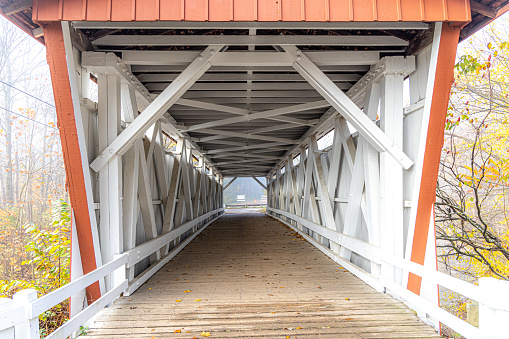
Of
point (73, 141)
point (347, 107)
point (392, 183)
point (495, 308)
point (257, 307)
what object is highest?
point (347, 107)

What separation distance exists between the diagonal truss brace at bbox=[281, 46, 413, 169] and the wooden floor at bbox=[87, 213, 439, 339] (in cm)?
170

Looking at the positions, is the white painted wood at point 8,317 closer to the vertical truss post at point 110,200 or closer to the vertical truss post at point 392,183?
the vertical truss post at point 110,200

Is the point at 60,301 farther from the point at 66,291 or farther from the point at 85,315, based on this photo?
the point at 85,315

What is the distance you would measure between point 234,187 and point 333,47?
60.0 meters

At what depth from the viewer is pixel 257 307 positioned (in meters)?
3.72

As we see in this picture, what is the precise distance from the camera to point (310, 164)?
8.61 m

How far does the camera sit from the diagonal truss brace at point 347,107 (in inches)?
157

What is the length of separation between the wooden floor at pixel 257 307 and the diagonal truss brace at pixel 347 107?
1.70 metres

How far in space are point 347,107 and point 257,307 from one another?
2.52m

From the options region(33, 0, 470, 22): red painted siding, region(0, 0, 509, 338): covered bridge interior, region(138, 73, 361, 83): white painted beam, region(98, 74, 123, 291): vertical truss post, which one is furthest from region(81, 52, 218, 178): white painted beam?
region(33, 0, 470, 22): red painted siding

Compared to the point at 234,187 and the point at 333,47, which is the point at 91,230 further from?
the point at 234,187

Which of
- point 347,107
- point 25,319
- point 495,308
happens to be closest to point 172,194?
point 347,107

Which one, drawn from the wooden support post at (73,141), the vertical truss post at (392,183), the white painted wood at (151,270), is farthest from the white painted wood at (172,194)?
the vertical truss post at (392,183)

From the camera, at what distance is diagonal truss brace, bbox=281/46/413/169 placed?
13.1 feet
